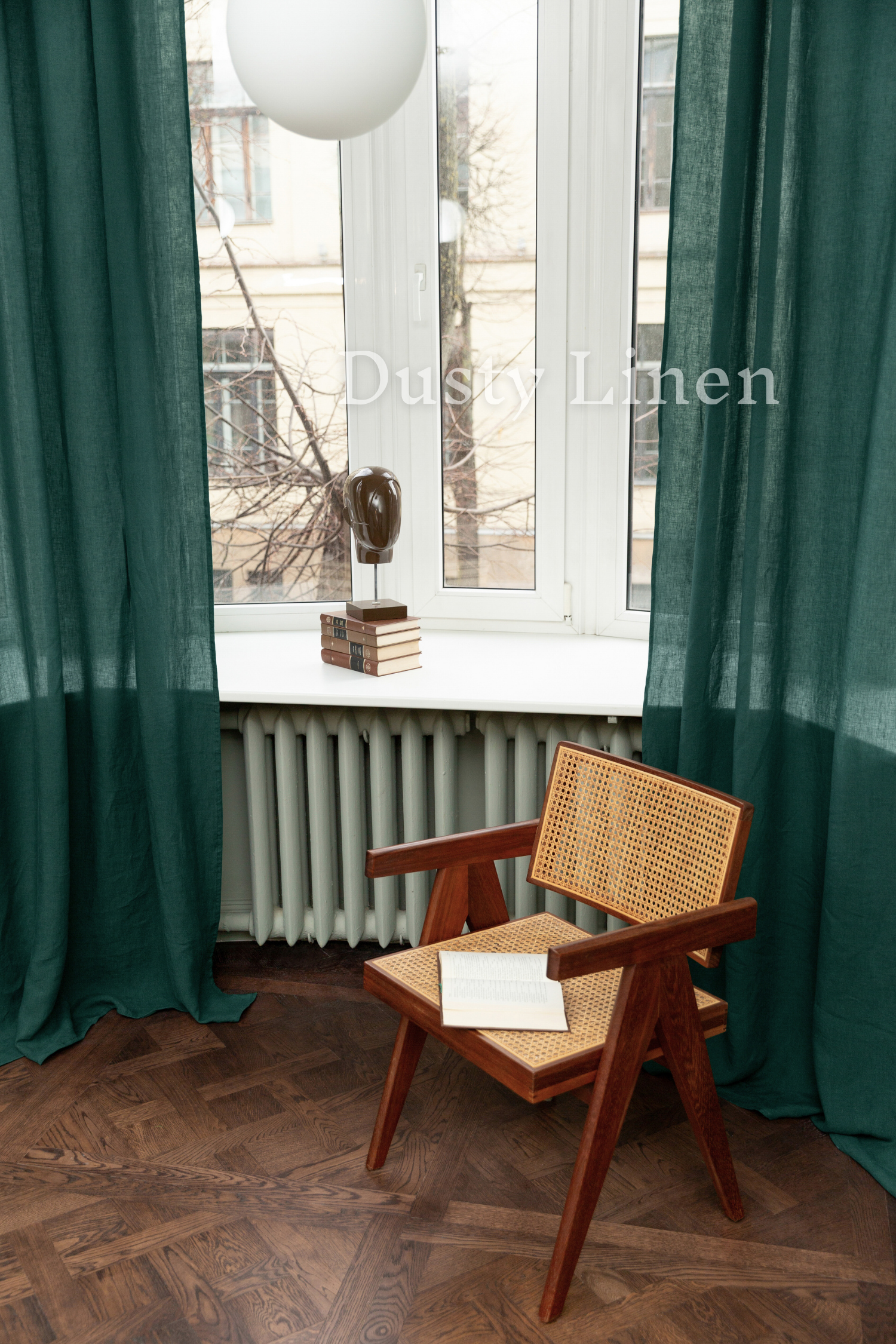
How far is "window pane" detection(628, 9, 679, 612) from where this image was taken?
2508 millimetres

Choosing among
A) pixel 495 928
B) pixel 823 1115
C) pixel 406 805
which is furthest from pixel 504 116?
pixel 823 1115

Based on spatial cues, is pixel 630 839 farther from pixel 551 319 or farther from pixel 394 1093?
pixel 551 319

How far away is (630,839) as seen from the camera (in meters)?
2.05

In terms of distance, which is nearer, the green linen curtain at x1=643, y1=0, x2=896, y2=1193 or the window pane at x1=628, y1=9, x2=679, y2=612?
the green linen curtain at x1=643, y1=0, x2=896, y2=1193

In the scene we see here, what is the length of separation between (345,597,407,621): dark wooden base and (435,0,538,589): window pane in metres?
0.30

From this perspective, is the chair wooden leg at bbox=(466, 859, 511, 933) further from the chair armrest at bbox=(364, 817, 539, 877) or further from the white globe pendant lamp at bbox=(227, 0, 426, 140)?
the white globe pendant lamp at bbox=(227, 0, 426, 140)

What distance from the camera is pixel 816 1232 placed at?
1888 mm

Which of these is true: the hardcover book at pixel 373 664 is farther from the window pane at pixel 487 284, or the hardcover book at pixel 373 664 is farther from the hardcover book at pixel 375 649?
the window pane at pixel 487 284

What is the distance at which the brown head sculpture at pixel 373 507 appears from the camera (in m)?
2.60

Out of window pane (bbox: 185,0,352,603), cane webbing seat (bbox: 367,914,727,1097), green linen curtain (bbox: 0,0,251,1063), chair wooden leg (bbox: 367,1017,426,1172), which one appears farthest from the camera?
window pane (bbox: 185,0,352,603)

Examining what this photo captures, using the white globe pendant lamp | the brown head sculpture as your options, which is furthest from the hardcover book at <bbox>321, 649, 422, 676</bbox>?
the white globe pendant lamp

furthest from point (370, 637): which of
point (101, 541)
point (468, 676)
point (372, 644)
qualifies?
point (101, 541)

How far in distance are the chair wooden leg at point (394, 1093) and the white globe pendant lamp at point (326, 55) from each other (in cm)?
148

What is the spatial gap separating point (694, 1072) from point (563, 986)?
0.84 ft
